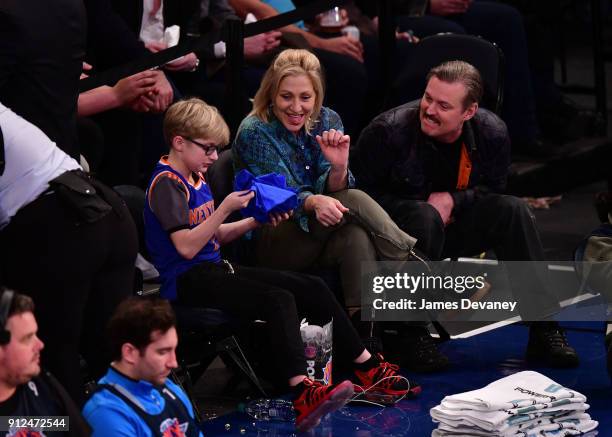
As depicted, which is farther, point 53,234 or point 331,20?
point 331,20

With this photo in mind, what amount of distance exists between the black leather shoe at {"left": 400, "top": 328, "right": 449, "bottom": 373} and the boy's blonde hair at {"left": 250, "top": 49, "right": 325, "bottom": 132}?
995mm

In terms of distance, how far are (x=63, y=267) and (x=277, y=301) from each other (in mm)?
1295

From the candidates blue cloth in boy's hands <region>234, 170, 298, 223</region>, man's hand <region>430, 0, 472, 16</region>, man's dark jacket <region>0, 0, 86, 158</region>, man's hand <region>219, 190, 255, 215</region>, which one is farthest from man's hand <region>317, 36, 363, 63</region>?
man's dark jacket <region>0, 0, 86, 158</region>

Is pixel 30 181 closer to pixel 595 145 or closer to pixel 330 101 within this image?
pixel 330 101

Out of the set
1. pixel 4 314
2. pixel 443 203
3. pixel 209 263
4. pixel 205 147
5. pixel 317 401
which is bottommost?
pixel 317 401

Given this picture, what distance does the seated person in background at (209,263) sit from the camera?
Result: 511 centimetres

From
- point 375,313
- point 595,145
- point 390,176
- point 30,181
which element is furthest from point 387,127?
point 595,145

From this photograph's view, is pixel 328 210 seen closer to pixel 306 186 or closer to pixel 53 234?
pixel 306 186

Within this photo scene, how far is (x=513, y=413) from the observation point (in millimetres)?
4934

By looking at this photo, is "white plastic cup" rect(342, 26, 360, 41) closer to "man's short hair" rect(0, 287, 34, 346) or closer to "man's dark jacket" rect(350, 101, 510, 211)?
"man's dark jacket" rect(350, 101, 510, 211)

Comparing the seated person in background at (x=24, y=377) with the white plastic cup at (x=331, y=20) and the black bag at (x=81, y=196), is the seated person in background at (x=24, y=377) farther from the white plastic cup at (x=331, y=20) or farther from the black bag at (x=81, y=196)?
the white plastic cup at (x=331, y=20)

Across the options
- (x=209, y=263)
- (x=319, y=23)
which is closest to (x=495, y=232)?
(x=209, y=263)

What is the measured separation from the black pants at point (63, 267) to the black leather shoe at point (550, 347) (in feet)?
7.71

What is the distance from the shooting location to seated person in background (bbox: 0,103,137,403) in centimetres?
400
